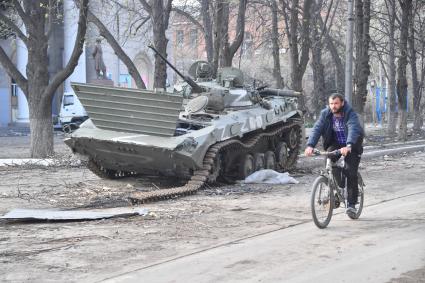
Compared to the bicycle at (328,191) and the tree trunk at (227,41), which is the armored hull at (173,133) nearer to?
the bicycle at (328,191)

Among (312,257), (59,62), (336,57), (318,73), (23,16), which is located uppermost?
(59,62)

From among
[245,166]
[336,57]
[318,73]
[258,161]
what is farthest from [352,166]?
[336,57]

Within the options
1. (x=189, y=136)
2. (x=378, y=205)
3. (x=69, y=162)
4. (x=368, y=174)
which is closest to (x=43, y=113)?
(x=69, y=162)

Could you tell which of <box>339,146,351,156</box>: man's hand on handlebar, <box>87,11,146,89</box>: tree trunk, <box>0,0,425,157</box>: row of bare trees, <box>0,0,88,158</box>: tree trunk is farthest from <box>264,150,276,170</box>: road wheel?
<box>87,11,146,89</box>: tree trunk

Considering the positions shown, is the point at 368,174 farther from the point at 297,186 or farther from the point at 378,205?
the point at 378,205

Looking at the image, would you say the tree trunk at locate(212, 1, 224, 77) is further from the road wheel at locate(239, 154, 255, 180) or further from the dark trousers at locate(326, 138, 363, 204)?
the dark trousers at locate(326, 138, 363, 204)

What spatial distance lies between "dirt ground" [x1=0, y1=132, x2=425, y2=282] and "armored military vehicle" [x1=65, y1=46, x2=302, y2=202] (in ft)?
1.69

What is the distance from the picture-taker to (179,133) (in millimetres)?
12227

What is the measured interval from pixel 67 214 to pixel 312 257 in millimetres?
3727

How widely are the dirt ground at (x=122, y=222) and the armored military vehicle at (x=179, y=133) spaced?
0.51 metres

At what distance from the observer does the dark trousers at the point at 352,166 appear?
869 centimetres

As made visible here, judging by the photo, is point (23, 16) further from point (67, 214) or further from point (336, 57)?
point (336, 57)

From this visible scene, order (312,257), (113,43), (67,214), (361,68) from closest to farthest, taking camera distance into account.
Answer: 1. (312,257)
2. (67,214)
3. (113,43)
4. (361,68)

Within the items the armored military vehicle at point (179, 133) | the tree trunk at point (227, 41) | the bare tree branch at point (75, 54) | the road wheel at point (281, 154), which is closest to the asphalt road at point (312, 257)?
the armored military vehicle at point (179, 133)
